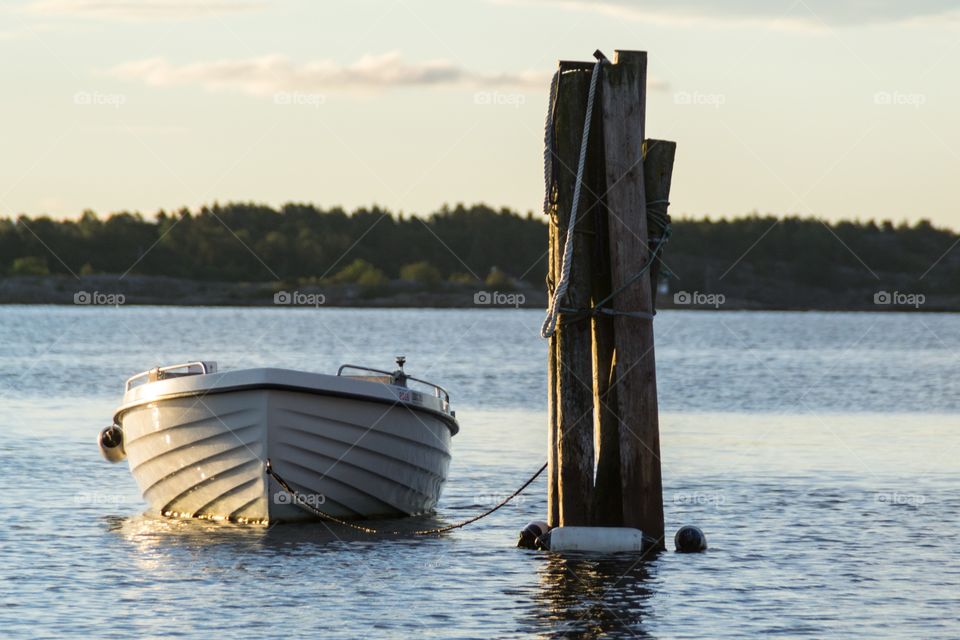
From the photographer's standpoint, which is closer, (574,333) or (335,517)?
(574,333)

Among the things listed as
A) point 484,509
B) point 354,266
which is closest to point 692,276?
point 354,266

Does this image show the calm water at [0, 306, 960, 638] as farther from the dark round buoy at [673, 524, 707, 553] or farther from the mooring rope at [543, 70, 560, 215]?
the mooring rope at [543, 70, 560, 215]

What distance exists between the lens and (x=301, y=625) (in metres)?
13.5

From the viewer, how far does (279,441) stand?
17719mm

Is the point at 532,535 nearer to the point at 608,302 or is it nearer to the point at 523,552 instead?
the point at 523,552

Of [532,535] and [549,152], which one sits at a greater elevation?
[549,152]

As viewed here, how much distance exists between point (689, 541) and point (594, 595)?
8.76 feet

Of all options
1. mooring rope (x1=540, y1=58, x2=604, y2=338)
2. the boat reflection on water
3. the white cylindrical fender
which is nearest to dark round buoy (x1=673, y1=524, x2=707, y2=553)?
the boat reflection on water

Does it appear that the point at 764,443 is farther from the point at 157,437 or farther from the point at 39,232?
the point at 39,232

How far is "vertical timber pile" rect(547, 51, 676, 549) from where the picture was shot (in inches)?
613

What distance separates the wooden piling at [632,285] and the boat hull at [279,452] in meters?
3.66

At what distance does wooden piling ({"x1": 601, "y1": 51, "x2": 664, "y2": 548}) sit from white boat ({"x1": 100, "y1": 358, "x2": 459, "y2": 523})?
360 centimetres

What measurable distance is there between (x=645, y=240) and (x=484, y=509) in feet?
22.6

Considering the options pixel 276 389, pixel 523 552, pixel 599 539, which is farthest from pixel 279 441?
pixel 599 539
